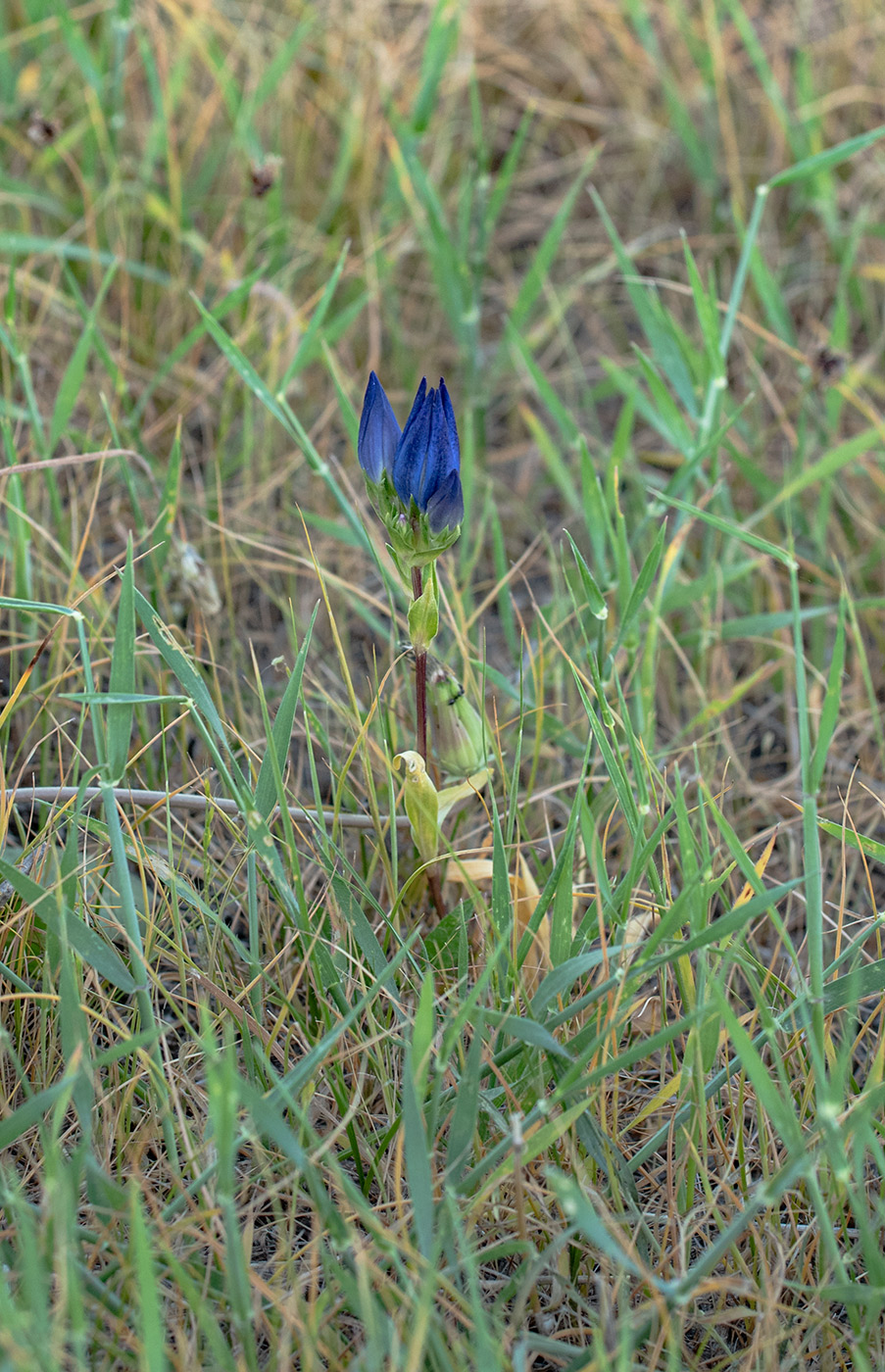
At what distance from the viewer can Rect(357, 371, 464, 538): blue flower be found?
1.09 m

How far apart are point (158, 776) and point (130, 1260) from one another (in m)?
0.63

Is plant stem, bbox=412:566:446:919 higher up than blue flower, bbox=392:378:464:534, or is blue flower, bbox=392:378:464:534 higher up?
blue flower, bbox=392:378:464:534

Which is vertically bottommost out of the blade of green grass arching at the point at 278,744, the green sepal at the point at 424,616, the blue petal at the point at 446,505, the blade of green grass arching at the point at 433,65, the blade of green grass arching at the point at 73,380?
the blade of green grass arching at the point at 278,744

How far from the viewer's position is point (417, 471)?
1.10 meters

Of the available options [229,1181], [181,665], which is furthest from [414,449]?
[229,1181]

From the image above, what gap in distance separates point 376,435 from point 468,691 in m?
0.40

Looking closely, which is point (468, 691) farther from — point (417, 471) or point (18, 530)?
point (18, 530)

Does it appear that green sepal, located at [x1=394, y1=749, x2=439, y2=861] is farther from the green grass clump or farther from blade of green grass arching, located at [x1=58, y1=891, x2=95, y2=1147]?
blade of green grass arching, located at [x1=58, y1=891, x2=95, y2=1147]

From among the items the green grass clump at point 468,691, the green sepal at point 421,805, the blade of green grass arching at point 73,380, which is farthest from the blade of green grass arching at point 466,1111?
the blade of green grass arching at point 73,380

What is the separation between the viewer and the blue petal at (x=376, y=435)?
1135 mm

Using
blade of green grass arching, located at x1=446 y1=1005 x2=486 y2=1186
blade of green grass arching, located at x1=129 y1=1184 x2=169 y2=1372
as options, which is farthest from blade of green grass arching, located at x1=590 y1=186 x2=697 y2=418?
blade of green grass arching, located at x1=129 y1=1184 x2=169 y2=1372

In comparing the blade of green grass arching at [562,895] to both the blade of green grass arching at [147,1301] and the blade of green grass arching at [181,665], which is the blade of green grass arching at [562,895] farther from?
the blade of green grass arching at [147,1301]

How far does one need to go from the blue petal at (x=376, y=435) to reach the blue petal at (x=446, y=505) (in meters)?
0.07

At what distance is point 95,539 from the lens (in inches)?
65.4
